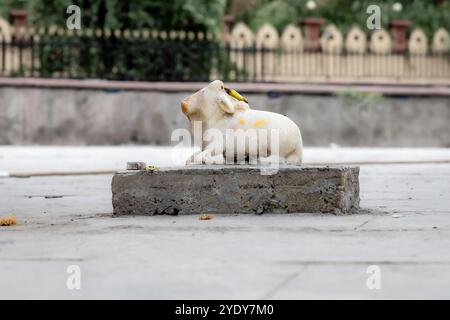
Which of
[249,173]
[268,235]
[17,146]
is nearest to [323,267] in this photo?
[268,235]

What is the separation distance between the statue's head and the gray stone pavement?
939 millimetres

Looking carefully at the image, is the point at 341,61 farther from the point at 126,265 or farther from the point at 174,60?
the point at 126,265

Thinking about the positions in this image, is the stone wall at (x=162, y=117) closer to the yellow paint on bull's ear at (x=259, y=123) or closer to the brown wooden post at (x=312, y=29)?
the brown wooden post at (x=312, y=29)

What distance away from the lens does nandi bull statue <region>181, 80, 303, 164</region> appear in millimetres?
6930

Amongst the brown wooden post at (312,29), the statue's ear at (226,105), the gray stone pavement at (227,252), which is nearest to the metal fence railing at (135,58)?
the brown wooden post at (312,29)

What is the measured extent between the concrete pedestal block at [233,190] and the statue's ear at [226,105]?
54 centimetres

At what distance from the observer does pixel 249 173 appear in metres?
6.38

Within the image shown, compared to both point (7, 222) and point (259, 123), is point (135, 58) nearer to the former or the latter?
point (259, 123)

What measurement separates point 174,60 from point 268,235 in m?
15.1

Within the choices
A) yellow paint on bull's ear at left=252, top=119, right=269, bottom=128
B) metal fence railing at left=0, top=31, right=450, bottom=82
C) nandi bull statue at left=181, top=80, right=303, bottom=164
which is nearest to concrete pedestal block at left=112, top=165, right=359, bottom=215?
nandi bull statue at left=181, top=80, right=303, bottom=164

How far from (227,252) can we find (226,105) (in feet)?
8.32

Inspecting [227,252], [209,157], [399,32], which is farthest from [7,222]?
[399,32]

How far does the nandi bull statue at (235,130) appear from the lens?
6930 mm
